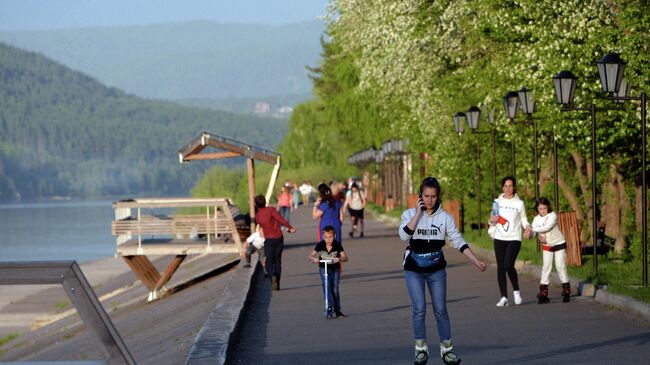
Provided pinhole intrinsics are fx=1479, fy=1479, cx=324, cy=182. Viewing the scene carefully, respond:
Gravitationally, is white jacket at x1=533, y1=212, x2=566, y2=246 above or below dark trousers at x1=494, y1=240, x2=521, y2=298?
above

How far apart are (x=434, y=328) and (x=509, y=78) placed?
13961 mm

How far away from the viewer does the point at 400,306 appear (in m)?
18.8

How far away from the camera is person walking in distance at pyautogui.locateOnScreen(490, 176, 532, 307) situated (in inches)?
721

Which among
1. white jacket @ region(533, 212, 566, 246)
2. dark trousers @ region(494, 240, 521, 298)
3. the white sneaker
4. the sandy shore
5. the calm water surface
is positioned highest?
white jacket @ region(533, 212, 566, 246)

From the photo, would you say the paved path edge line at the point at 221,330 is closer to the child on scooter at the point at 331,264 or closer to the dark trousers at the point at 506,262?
the child on scooter at the point at 331,264

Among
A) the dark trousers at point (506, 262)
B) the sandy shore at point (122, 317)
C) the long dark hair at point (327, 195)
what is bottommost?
the sandy shore at point (122, 317)

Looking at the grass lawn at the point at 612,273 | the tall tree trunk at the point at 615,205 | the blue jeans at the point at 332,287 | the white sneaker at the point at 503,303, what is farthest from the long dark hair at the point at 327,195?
the tall tree trunk at the point at 615,205

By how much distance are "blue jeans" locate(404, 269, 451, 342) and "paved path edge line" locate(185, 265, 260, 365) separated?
5.45 feet

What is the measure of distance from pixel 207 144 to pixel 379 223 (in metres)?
19.8

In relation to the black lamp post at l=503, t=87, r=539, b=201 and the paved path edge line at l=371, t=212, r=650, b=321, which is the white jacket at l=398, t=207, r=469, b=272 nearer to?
the paved path edge line at l=371, t=212, r=650, b=321

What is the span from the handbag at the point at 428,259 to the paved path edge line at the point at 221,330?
6.01 feet

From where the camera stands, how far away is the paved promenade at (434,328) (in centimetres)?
1326

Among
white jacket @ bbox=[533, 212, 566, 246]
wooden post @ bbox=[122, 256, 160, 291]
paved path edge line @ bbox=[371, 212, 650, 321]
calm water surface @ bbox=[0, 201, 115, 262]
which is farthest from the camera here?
calm water surface @ bbox=[0, 201, 115, 262]

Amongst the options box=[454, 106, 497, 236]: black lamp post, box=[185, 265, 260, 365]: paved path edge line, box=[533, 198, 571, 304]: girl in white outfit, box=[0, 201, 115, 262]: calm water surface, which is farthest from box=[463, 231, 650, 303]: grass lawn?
box=[0, 201, 115, 262]: calm water surface
